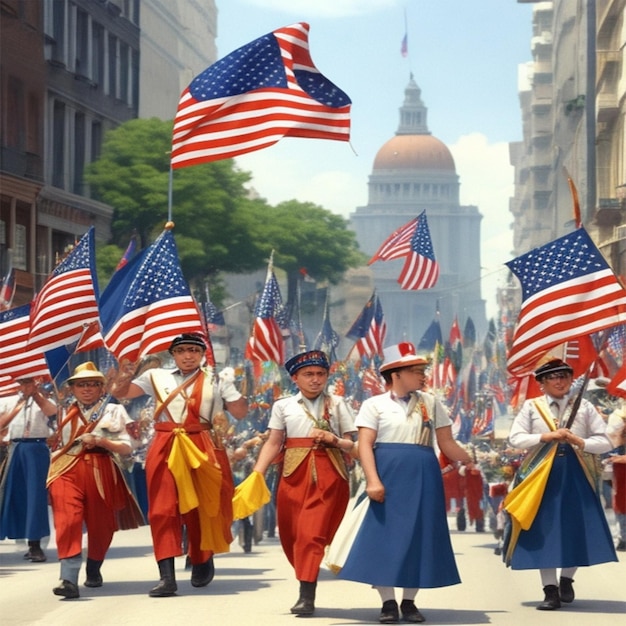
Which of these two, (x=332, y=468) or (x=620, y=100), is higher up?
(x=620, y=100)

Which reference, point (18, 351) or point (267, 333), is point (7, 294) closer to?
point (267, 333)

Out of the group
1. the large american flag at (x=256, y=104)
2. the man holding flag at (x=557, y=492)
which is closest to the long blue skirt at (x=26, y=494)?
the large american flag at (x=256, y=104)

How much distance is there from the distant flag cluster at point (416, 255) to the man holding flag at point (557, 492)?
85.4 feet

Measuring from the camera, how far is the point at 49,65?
55094 mm

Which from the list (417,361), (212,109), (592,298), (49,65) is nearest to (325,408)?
(417,361)

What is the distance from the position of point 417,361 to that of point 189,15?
77.7 metres

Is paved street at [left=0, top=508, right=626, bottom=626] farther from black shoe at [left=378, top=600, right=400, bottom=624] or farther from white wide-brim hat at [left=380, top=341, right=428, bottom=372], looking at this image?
white wide-brim hat at [left=380, top=341, right=428, bottom=372]

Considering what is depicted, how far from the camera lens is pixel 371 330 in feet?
147

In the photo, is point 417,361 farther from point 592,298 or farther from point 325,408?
point 592,298

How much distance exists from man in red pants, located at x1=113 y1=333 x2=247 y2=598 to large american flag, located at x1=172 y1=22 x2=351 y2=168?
2.70 meters

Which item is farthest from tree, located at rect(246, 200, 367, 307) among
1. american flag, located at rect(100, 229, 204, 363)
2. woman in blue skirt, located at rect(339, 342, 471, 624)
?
woman in blue skirt, located at rect(339, 342, 471, 624)

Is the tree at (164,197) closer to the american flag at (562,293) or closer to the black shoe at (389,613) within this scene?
the american flag at (562,293)

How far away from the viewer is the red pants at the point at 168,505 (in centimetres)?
1327

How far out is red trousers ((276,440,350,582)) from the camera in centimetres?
1238
